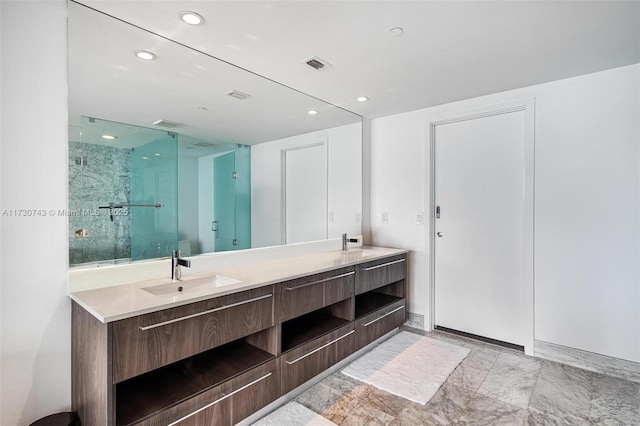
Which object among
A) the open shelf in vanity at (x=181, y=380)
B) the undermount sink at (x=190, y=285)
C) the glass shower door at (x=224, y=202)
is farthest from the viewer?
the glass shower door at (x=224, y=202)

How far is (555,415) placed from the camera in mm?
1948

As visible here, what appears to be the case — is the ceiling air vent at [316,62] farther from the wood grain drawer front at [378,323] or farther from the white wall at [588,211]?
the wood grain drawer front at [378,323]

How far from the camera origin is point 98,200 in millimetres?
1733

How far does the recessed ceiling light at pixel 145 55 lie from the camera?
1901 millimetres

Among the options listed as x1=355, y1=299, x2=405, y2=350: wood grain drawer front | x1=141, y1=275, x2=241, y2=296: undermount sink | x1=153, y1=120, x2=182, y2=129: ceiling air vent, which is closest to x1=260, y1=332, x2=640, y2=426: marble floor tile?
x1=355, y1=299, x2=405, y2=350: wood grain drawer front

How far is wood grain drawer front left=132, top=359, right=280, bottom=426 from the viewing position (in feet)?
4.89

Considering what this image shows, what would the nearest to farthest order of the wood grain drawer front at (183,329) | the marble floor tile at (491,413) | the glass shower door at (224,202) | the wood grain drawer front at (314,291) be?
1. the wood grain drawer front at (183,329)
2. the marble floor tile at (491,413)
3. the wood grain drawer front at (314,291)
4. the glass shower door at (224,202)

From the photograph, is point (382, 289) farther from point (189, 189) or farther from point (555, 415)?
point (189, 189)

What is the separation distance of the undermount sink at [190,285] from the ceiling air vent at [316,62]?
1.55 meters

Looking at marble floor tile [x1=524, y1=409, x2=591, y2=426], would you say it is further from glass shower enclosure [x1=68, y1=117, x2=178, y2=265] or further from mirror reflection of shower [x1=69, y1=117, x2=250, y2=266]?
glass shower enclosure [x1=68, y1=117, x2=178, y2=265]

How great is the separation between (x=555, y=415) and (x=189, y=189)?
268 centimetres

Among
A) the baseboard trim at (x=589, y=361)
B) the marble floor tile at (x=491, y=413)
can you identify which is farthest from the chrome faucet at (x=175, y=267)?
the baseboard trim at (x=589, y=361)

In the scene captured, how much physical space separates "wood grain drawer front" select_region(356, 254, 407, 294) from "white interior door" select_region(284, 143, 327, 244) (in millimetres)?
631

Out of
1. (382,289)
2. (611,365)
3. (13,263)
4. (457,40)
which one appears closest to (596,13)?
(457,40)
